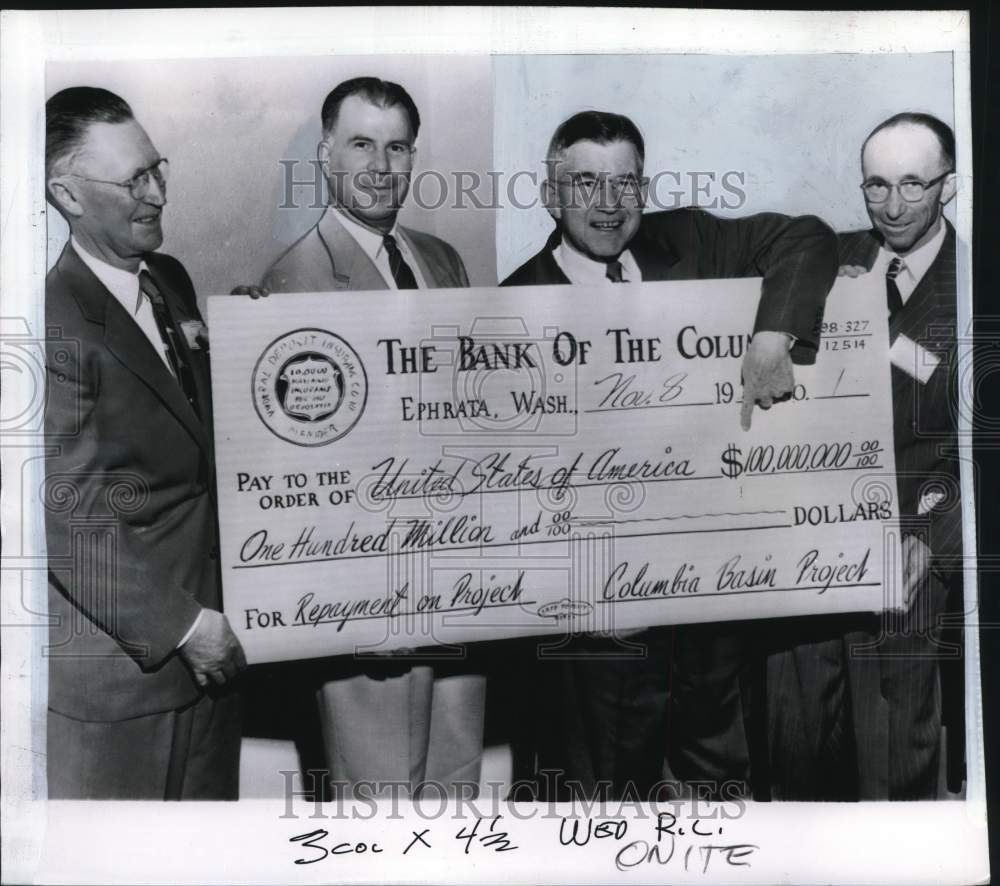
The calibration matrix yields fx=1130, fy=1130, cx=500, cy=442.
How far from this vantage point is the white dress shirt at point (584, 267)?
1802 millimetres

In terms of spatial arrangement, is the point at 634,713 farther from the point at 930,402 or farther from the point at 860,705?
the point at 930,402

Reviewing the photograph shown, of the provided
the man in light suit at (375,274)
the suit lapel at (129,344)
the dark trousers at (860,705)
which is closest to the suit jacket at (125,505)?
the suit lapel at (129,344)

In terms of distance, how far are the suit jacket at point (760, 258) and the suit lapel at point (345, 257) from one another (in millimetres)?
242

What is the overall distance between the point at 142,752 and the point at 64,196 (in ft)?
2.89

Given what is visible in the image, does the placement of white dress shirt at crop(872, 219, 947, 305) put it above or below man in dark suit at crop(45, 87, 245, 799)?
above

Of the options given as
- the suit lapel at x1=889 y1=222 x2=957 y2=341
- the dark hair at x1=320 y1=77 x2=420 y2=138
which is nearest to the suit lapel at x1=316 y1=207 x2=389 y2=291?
the dark hair at x1=320 y1=77 x2=420 y2=138

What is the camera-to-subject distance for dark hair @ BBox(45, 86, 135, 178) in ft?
5.82

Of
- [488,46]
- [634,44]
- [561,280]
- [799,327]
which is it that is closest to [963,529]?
[799,327]

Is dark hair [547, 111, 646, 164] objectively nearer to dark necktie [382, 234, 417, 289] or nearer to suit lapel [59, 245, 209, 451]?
dark necktie [382, 234, 417, 289]

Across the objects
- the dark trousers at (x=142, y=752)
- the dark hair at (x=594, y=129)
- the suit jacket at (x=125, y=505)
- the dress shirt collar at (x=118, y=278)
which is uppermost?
the dark hair at (x=594, y=129)

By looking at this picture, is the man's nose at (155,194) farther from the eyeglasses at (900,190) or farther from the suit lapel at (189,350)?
the eyeglasses at (900,190)

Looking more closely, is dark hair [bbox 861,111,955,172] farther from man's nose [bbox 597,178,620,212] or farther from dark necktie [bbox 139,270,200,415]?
dark necktie [bbox 139,270,200,415]

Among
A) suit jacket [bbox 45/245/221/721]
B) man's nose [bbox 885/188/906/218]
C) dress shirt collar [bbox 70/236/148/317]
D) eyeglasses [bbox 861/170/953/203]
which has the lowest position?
suit jacket [bbox 45/245/221/721]

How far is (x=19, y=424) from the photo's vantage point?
1.79 metres
